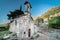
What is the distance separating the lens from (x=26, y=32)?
29.3ft

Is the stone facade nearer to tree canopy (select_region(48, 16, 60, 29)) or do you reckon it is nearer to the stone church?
the stone church

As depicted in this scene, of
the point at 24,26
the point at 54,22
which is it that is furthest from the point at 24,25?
the point at 54,22

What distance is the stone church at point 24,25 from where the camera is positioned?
8758mm

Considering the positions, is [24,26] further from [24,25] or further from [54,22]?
[54,22]

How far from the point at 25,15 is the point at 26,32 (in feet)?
2.89

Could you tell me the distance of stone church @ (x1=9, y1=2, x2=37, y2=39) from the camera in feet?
28.7

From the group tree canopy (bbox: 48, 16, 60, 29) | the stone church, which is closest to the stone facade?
the stone church

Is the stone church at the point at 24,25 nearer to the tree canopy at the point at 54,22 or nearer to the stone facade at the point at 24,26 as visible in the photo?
the stone facade at the point at 24,26

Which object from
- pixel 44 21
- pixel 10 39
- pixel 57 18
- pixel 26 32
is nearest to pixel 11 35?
pixel 10 39

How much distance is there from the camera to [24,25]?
29.1 ft

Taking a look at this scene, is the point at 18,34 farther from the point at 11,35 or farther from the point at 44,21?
the point at 44,21

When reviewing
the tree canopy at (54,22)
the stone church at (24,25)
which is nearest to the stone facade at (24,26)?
the stone church at (24,25)

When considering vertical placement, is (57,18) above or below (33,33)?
above

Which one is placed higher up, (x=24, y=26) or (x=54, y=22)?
(x=54, y=22)
